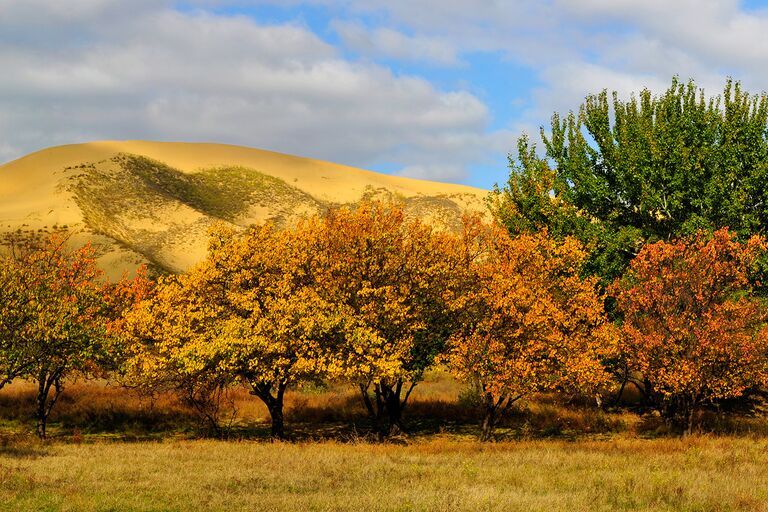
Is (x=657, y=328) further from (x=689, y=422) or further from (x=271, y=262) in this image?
(x=271, y=262)

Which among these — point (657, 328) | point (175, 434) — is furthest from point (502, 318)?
point (175, 434)

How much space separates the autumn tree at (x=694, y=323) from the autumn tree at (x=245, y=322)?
13572mm

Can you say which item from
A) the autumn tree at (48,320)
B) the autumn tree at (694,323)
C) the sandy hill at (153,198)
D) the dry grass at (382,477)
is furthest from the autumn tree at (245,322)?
the sandy hill at (153,198)

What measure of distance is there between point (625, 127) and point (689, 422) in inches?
767

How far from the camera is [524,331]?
33.3 m

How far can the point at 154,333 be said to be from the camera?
1337 inches

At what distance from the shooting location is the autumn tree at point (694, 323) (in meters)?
31.9

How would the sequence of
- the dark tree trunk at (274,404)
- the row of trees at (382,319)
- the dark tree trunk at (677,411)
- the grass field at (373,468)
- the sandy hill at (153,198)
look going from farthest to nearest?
the sandy hill at (153,198) < the dark tree trunk at (677,411) < the dark tree trunk at (274,404) < the row of trees at (382,319) < the grass field at (373,468)

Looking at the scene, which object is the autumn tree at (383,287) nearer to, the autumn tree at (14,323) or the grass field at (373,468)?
the grass field at (373,468)

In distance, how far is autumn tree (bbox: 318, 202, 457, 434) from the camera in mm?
32406

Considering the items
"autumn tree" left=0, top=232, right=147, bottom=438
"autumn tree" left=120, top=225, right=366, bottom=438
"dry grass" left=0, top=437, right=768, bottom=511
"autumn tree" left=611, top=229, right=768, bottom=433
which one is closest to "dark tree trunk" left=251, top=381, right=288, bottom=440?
"autumn tree" left=120, top=225, right=366, bottom=438

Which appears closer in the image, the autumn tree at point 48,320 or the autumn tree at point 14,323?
the autumn tree at point 14,323

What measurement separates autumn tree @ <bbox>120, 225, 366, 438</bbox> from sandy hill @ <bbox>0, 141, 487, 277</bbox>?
7082cm

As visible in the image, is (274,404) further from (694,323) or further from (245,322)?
(694,323)
